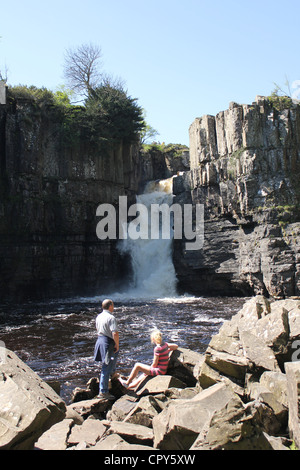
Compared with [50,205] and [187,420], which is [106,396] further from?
[50,205]

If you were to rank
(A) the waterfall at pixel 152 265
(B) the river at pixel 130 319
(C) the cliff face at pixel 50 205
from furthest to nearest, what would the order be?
1. (A) the waterfall at pixel 152 265
2. (C) the cliff face at pixel 50 205
3. (B) the river at pixel 130 319

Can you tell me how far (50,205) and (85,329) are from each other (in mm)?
14462

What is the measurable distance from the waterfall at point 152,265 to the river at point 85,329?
12.1 feet

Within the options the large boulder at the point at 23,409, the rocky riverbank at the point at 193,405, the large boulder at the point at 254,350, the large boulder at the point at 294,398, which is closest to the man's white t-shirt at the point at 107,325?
the rocky riverbank at the point at 193,405

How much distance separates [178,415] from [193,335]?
9260 millimetres

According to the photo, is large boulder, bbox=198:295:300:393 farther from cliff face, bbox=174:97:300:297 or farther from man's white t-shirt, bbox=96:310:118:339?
cliff face, bbox=174:97:300:297

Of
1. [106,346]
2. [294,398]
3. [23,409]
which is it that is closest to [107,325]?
[106,346]

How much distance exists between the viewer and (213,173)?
27828mm

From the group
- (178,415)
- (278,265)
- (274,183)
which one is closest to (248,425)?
(178,415)

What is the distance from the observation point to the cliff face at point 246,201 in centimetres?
2311

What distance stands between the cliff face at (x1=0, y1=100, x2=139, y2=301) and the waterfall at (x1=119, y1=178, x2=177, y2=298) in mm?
1473

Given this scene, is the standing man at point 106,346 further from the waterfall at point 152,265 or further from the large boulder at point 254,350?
the waterfall at point 152,265

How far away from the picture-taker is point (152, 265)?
99.7 feet
